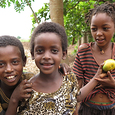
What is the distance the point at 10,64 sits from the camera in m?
1.34

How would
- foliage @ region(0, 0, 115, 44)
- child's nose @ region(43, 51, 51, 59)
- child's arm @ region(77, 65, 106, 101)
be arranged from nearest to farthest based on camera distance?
1. child's nose @ region(43, 51, 51, 59)
2. child's arm @ region(77, 65, 106, 101)
3. foliage @ region(0, 0, 115, 44)

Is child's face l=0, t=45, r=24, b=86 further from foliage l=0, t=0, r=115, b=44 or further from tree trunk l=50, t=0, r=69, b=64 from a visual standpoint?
foliage l=0, t=0, r=115, b=44

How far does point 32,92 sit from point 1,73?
0.36m

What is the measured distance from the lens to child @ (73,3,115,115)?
1.71 meters

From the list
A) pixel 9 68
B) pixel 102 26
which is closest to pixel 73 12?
pixel 102 26

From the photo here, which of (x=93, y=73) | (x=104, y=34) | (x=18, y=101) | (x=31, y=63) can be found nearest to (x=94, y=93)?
(x=93, y=73)

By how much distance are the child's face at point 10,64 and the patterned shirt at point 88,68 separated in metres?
0.85

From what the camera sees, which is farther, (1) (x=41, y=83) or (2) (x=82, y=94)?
(2) (x=82, y=94)

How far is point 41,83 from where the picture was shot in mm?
1398

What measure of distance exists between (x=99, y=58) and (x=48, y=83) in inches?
32.7

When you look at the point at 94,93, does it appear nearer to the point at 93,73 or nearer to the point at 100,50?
the point at 93,73

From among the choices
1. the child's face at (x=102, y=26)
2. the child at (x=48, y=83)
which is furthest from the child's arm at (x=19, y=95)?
the child's face at (x=102, y=26)

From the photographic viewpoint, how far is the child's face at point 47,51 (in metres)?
1.27

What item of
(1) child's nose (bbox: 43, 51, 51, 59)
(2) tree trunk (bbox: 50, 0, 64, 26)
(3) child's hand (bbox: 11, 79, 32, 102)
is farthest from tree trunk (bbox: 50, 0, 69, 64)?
(3) child's hand (bbox: 11, 79, 32, 102)
